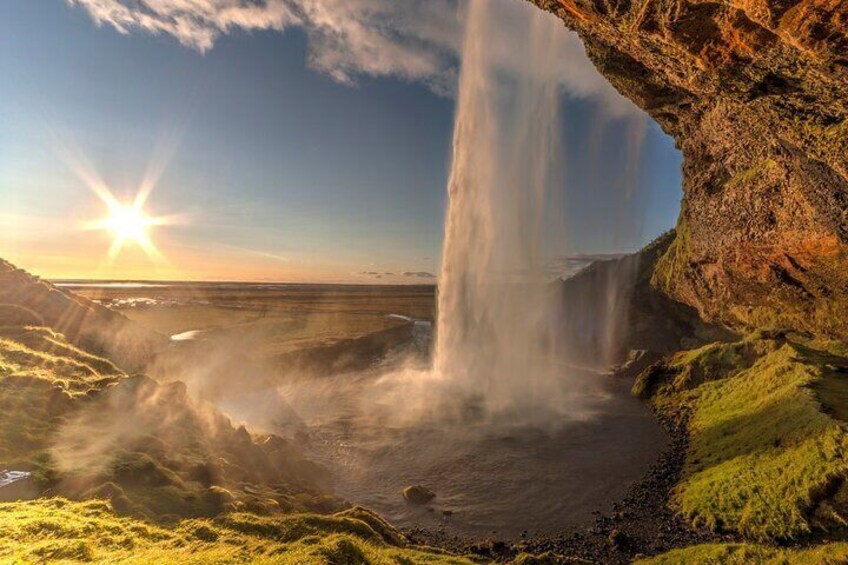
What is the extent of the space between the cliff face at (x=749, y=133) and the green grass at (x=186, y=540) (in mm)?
16522

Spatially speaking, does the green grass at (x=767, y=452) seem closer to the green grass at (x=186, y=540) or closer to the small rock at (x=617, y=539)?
the small rock at (x=617, y=539)

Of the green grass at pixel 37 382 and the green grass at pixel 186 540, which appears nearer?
the green grass at pixel 186 540

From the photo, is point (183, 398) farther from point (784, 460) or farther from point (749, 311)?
point (749, 311)

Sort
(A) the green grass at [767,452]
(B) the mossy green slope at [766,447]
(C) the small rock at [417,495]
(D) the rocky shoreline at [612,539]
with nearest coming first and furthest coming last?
(B) the mossy green slope at [766,447] < (A) the green grass at [767,452] < (D) the rocky shoreline at [612,539] < (C) the small rock at [417,495]

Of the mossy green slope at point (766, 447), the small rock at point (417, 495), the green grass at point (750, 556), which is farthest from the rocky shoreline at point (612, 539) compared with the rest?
the small rock at point (417, 495)

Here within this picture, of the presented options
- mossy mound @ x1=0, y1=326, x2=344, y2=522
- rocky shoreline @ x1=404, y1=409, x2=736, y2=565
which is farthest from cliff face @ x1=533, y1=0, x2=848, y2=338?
mossy mound @ x1=0, y1=326, x2=344, y2=522

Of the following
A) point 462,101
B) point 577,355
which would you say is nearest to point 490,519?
point 462,101

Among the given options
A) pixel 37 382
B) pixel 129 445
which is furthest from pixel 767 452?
pixel 37 382

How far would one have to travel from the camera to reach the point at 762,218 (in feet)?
74.7

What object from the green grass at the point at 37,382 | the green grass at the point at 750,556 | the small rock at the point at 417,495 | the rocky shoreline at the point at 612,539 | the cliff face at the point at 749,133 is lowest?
the small rock at the point at 417,495

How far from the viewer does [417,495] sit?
65.5 feet

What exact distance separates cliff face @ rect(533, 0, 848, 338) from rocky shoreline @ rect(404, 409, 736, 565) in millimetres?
14000

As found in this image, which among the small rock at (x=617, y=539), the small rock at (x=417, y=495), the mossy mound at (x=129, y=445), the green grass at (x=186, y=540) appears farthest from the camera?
the small rock at (x=417, y=495)

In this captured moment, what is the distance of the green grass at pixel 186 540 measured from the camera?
9.25 m
